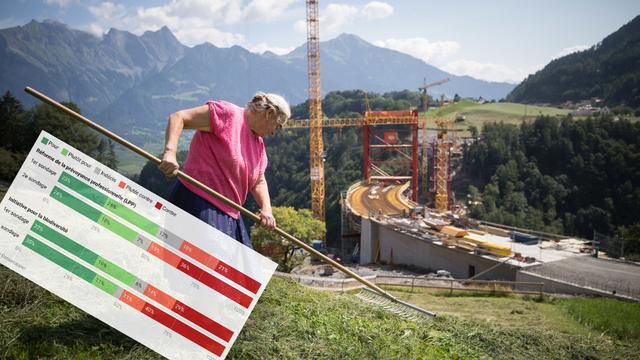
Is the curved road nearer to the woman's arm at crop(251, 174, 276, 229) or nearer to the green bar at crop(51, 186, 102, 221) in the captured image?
the woman's arm at crop(251, 174, 276, 229)

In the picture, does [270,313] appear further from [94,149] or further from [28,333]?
[94,149]

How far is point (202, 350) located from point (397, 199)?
48676mm

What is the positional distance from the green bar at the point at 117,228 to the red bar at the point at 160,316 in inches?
19.5

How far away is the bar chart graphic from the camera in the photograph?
9.89 ft

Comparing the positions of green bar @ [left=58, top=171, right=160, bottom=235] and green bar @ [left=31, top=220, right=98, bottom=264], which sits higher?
green bar @ [left=58, top=171, right=160, bottom=235]

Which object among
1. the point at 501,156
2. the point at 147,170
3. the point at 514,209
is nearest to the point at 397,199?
the point at 514,209

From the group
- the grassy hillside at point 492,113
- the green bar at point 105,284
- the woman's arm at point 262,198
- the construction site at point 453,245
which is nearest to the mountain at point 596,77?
the grassy hillside at point 492,113

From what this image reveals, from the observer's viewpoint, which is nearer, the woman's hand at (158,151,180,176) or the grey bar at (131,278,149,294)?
the grey bar at (131,278,149,294)

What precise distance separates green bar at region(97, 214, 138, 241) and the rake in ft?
1.71

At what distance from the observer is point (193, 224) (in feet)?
10.5

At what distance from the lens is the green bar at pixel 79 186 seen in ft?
10.1

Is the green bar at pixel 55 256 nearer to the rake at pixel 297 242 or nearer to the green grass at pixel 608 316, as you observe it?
the rake at pixel 297 242

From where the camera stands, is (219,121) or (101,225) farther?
(219,121)

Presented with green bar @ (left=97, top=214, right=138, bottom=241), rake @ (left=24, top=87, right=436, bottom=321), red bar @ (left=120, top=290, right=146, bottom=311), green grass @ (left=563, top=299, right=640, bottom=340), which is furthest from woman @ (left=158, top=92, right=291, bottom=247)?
green grass @ (left=563, top=299, right=640, bottom=340)
